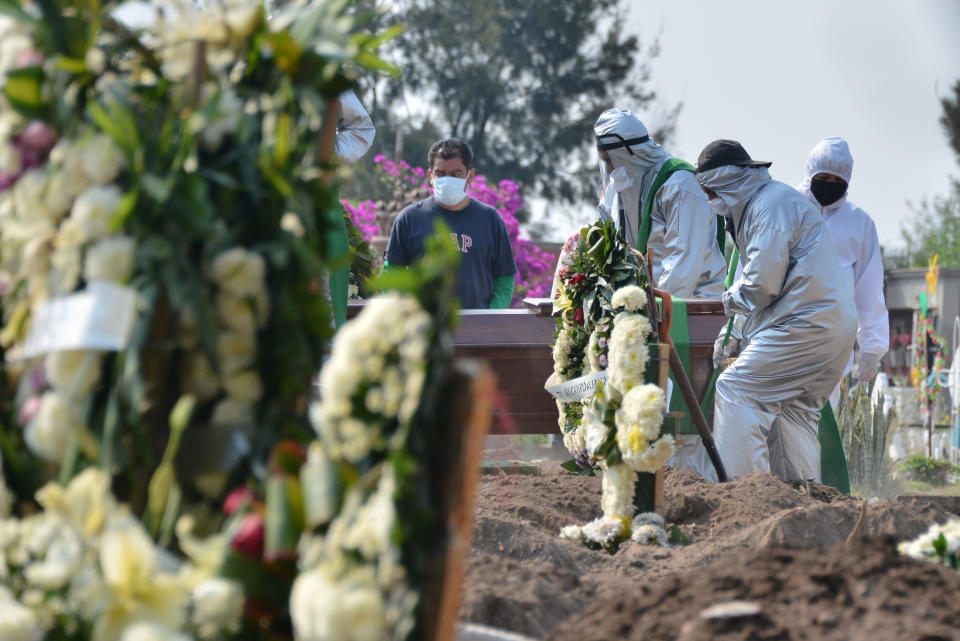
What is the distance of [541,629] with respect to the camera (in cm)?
192

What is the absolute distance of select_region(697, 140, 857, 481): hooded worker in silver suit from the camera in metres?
4.47

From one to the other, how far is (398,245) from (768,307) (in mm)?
1869

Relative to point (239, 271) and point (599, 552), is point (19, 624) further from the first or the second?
point (599, 552)

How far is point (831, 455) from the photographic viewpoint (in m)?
5.38

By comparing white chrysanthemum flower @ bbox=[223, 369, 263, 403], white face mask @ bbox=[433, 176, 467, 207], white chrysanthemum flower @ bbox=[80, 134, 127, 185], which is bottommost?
white chrysanthemum flower @ bbox=[223, 369, 263, 403]

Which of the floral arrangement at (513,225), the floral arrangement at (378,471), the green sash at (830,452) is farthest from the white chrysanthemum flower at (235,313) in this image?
the floral arrangement at (513,225)

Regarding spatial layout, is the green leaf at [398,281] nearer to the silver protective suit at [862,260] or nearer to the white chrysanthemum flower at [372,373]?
the white chrysanthemum flower at [372,373]

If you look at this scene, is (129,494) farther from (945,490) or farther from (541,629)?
(945,490)

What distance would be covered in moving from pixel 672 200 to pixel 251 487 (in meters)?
4.15

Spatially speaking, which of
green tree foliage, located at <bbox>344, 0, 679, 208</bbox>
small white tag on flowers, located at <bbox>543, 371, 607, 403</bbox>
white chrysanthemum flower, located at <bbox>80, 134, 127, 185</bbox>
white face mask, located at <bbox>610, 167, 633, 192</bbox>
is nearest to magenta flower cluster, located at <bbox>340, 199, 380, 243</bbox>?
white face mask, located at <bbox>610, 167, 633, 192</bbox>

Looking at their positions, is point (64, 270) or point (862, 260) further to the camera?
point (862, 260)

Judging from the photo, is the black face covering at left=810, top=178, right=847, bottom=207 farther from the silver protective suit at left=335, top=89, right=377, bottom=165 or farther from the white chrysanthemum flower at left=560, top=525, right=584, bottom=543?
the white chrysanthemum flower at left=560, top=525, right=584, bottom=543

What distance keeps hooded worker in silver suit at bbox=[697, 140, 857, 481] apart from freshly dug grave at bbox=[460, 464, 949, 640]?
408 mm

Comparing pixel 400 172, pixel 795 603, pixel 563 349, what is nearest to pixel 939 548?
pixel 795 603
